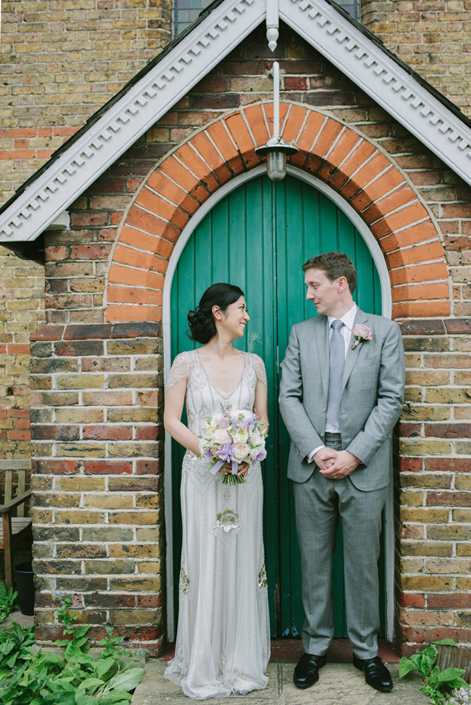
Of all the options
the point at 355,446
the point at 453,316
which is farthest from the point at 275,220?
the point at 355,446

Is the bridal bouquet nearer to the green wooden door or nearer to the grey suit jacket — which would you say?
the grey suit jacket

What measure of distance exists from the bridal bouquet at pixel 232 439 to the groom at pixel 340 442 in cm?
31

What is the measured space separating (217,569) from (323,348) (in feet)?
4.51

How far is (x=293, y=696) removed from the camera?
8.98ft

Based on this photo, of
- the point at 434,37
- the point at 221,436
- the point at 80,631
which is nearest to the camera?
the point at 221,436

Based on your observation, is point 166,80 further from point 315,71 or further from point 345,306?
point 345,306

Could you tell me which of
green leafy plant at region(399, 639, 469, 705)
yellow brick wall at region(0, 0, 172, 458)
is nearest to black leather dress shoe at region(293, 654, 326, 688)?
green leafy plant at region(399, 639, 469, 705)

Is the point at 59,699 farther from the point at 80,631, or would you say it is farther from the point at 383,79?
the point at 383,79

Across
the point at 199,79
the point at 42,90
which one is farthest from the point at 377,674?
the point at 42,90

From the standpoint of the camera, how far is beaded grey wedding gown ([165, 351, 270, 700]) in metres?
2.79

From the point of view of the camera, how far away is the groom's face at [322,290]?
2830mm

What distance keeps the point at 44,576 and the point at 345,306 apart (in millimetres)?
2485

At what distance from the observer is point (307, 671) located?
2.82 m

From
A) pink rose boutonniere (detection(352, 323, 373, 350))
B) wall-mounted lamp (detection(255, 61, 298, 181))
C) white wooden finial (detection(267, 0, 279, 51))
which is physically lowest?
pink rose boutonniere (detection(352, 323, 373, 350))
